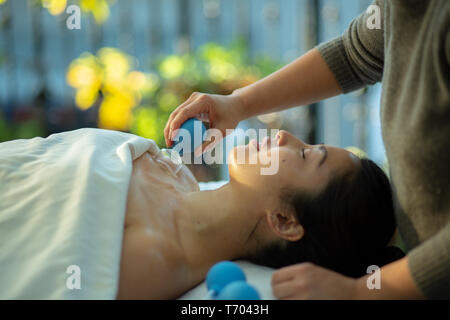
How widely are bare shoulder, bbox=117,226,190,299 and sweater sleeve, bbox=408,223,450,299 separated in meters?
0.47

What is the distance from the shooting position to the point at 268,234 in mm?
1162

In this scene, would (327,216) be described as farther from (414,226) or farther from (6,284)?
(6,284)

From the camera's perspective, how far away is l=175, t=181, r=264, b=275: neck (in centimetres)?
115

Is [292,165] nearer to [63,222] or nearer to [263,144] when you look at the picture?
[263,144]

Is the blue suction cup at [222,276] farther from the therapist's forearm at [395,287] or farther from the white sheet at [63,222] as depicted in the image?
the therapist's forearm at [395,287]

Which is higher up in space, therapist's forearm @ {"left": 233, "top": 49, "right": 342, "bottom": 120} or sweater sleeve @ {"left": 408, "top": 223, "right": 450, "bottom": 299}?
therapist's forearm @ {"left": 233, "top": 49, "right": 342, "bottom": 120}

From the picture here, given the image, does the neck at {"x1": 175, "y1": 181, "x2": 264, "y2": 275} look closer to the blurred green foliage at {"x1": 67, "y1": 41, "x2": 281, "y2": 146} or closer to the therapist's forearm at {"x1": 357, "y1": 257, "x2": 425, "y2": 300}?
the therapist's forearm at {"x1": 357, "y1": 257, "x2": 425, "y2": 300}

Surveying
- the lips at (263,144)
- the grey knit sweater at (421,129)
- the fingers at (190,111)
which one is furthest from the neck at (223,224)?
the grey knit sweater at (421,129)

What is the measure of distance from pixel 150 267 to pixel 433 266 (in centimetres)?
52

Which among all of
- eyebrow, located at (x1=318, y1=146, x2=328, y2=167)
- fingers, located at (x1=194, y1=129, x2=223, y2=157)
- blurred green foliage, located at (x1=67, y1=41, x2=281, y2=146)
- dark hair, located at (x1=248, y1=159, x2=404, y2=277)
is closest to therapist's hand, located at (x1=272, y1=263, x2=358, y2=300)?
dark hair, located at (x1=248, y1=159, x2=404, y2=277)

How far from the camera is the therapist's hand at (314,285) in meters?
0.88

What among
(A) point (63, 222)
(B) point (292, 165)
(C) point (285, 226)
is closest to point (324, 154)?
(B) point (292, 165)

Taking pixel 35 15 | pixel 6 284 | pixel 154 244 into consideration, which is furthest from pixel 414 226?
pixel 35 15

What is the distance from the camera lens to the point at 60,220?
0.99 metres
